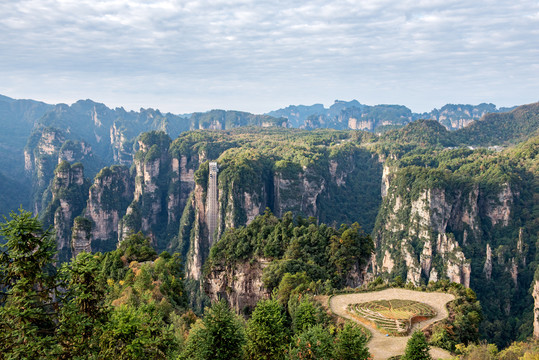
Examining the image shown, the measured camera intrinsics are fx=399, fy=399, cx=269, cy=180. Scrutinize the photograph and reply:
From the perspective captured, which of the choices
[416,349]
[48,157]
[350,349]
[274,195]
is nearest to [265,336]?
[350,349]

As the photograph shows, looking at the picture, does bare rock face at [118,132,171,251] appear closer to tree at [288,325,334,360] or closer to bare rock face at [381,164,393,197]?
bare rock face at [381,164,393,197]

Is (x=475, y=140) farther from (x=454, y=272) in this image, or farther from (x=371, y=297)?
(x=371, y=297)

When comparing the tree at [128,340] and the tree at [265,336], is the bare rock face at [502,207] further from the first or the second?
the tree at [128,340]

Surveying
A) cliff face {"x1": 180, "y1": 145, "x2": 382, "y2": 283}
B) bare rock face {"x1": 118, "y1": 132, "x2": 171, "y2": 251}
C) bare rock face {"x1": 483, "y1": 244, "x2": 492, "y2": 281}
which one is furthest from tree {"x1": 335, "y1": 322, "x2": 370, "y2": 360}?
bare rock face {"x1": 118, "y1": 132, "x2": 171, "y2": 251}

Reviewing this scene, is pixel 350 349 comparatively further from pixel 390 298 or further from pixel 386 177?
pixel 386 177

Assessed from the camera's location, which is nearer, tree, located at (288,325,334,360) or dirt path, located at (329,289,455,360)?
tree, located at (288,325,334,360)

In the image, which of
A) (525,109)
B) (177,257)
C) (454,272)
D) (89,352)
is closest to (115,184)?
(177,257)
